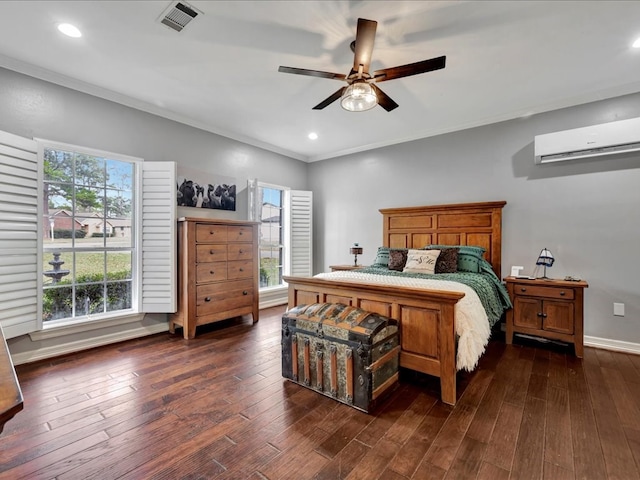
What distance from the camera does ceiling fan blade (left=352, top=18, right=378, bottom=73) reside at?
6.18ft

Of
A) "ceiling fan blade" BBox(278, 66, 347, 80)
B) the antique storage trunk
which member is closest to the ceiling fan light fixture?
"ceiling fan blade" BBox(278, 66, 347, 80)

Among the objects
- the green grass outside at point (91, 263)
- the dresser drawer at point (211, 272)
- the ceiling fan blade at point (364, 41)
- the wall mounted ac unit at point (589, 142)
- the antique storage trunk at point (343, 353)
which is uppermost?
the ceiling fan blade at point (364, 41)

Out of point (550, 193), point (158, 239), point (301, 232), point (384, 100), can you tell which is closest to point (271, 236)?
point (301, 232)

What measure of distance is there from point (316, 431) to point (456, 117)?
388 centimetres

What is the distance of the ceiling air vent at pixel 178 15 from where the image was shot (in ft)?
6.65

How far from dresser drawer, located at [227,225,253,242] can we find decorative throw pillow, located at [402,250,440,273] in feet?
7.04

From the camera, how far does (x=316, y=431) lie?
6.00 feet

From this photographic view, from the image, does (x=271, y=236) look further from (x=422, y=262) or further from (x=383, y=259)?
(x=422, y=262)

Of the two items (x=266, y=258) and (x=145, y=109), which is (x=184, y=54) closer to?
(x=145, y=109)

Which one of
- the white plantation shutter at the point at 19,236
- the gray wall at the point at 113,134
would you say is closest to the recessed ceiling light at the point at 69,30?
the gray wall at the point at 113,134

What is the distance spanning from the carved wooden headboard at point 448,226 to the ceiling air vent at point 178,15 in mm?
3421

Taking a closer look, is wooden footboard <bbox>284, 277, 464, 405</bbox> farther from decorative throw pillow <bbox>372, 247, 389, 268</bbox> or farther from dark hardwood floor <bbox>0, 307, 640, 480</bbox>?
decorative throw pillow <bbox>372, 247, 389, 268</bbox>

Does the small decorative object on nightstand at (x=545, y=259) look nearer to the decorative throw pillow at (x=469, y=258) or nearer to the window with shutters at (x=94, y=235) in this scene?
the decorative throw pillow at (x=469, y=258)

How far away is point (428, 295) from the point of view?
2162mm
